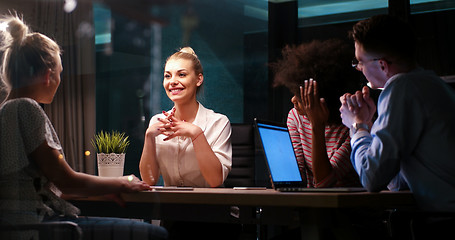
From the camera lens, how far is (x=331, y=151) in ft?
7.25

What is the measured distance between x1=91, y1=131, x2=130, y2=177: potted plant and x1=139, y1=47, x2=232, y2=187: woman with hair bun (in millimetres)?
215

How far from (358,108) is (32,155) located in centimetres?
104

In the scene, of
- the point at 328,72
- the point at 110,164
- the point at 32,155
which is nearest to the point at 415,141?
the point at 328,72

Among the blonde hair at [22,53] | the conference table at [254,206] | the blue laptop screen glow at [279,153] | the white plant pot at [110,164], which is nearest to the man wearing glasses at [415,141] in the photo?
the conference table at [254,206]

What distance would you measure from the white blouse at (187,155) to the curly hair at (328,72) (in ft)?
1.38

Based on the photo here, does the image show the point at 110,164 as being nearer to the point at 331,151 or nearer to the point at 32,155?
the point at 32,155

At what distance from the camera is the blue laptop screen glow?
Result: 171 cm

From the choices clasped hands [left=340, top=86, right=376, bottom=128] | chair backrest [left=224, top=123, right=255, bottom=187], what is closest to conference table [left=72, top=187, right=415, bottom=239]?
clasped hands [left=340, top=86, right=376, bottom=128]

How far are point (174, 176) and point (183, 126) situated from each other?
272 mm

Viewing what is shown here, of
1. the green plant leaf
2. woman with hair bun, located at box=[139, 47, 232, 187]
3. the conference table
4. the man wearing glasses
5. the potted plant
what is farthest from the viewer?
woman with hair bun, located at box=[139, 47, 232, 187]

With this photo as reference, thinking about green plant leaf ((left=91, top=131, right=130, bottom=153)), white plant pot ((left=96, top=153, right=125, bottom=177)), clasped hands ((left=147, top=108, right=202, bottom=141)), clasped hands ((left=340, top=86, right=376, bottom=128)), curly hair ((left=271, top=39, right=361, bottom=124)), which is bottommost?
white plant pot ((left=96, top=153, right=125, bottom=177))

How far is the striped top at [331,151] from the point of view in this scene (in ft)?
7.02

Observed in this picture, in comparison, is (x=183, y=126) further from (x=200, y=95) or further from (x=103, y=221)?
(x=103, y=221)

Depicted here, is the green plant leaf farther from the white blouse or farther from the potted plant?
the white blouse
